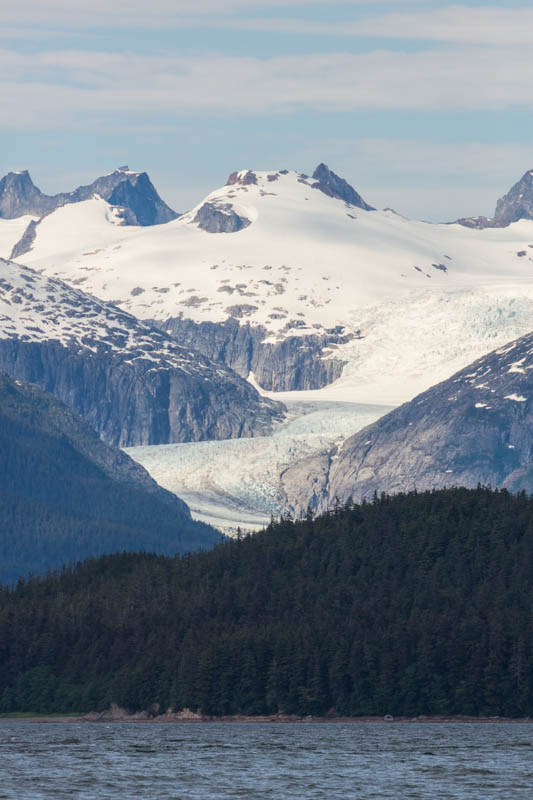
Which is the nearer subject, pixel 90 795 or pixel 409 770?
pixel 90 795

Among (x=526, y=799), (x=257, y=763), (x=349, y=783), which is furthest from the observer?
(x=257, y=763)

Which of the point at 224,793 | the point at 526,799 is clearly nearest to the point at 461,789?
the point at 526,799

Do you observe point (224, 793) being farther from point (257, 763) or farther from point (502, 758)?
point (502, 758)

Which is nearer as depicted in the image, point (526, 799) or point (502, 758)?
point (526, 799)

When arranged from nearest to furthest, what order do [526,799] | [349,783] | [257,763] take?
[526,799]
[349,783]
[257,763]

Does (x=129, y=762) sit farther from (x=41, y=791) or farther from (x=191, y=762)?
(x=41, y=791)

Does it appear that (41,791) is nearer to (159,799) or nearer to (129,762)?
(159,799)

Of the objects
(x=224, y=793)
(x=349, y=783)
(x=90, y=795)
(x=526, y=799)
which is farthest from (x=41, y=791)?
(x=526, y=799)

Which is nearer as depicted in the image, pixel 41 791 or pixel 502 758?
pixel 41 791

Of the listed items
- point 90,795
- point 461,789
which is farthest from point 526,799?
point 90,795
